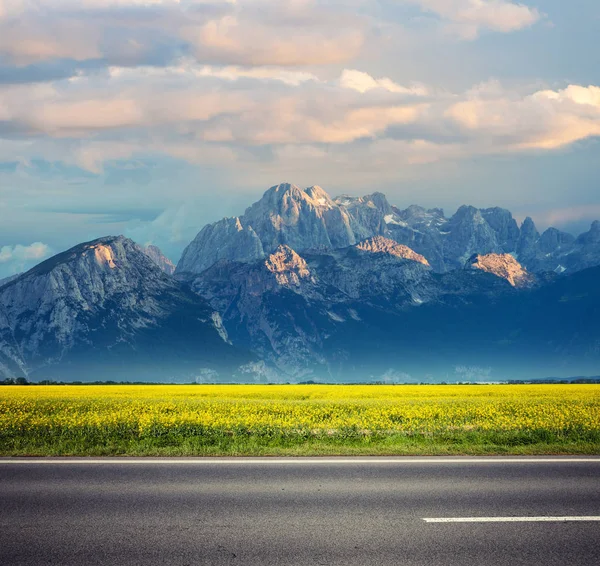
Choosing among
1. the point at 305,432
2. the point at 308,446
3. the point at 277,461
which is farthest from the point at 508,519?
the point at 305,432

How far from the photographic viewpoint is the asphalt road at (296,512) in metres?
10.5

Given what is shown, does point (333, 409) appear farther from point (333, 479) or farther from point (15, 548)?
point (15, 548)

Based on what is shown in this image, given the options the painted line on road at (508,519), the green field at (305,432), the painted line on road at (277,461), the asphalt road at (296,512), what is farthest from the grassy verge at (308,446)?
the painted line on road at (508,519)

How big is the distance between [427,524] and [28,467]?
11.2m

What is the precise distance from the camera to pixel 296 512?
12.8m

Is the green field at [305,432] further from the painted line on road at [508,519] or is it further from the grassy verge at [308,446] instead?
the painted line on road at [508,519]

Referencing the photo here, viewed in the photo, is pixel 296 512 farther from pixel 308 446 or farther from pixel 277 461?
pixel 308 446

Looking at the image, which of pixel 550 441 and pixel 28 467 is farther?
pixel 550 441

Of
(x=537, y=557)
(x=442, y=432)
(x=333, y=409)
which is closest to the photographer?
(x=537, y=557)

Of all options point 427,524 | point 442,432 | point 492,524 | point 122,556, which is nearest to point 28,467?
point 122,556

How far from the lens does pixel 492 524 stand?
39.7ft

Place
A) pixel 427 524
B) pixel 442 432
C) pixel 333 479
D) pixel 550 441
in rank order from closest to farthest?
pixel 427 524 → pixel 333 479 → pixel 550 441 → pixel 442 432

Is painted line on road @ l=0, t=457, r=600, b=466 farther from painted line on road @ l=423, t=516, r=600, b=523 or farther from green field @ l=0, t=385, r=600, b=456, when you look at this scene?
painted line on road @ l=423, t=516, r=600, b=523

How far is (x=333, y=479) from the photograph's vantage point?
51.9ft
